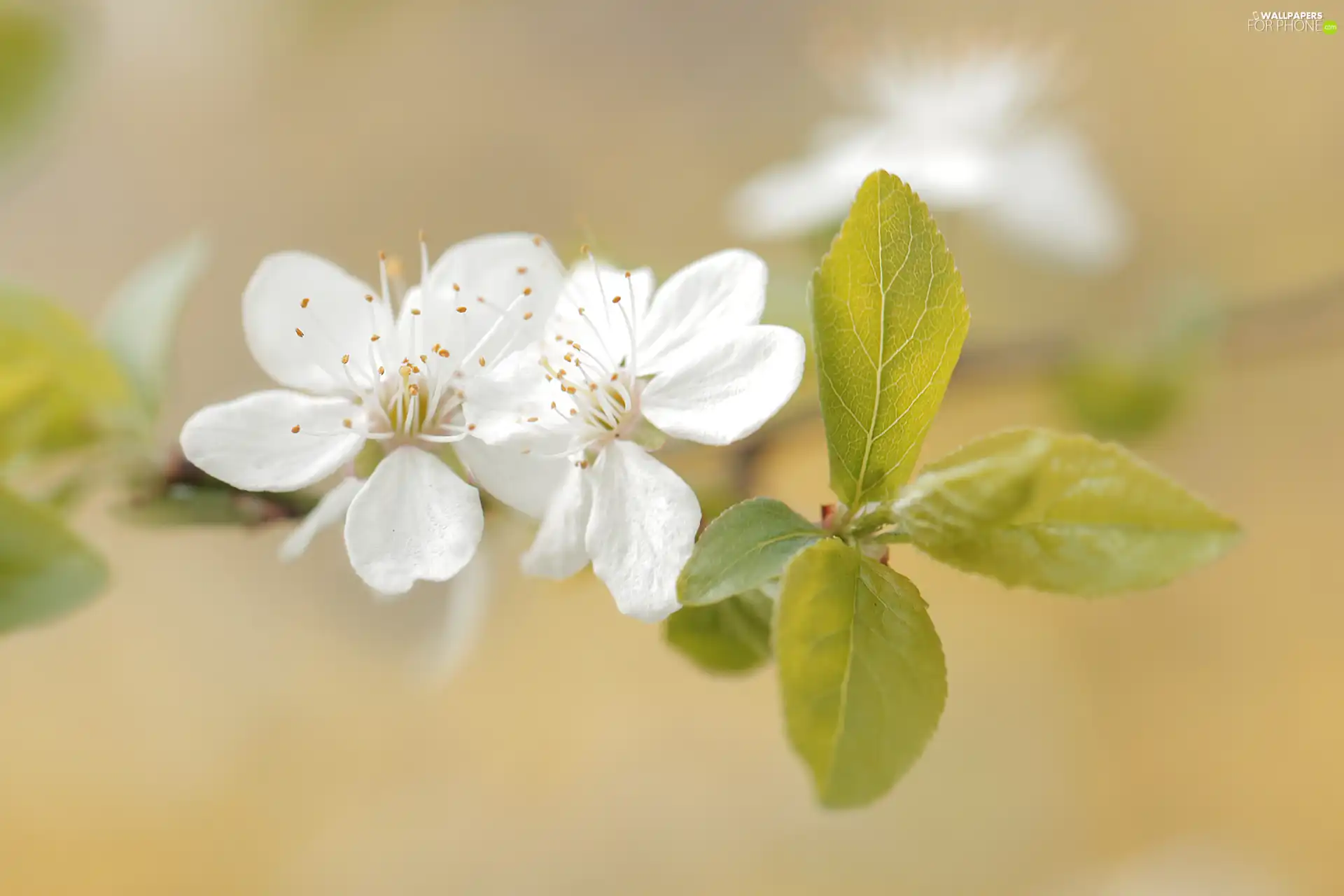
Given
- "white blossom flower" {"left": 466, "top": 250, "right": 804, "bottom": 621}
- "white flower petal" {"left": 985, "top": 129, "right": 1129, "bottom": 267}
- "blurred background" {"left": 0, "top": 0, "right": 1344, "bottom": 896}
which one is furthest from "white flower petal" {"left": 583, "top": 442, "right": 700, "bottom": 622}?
"blurred background" {"left": 0, "top": 0, "right": 1344, "bottom": 896}

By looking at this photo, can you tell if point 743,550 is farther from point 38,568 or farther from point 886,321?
point 38,568

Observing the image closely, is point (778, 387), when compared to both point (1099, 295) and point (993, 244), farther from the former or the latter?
point (1099, 295)

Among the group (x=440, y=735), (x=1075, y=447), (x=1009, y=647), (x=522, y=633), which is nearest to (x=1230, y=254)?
(x=1009, y=647)

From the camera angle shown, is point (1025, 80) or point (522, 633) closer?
point (1025, 80)

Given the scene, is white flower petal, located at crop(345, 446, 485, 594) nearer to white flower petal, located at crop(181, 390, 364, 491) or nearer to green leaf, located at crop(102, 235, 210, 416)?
white flower petal, located at crop(181, 390, 364, 491)

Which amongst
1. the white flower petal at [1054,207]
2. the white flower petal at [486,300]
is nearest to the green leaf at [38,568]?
the white flower petal at [486,300]

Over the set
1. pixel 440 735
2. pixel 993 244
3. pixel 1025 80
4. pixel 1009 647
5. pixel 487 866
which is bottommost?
pixel 487 866

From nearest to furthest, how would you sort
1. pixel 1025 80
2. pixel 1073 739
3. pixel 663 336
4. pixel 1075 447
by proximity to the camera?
1. pixel 1075 447
2. pixel 663 336
3. pixel 1025 80
4. pixel 1073 739
